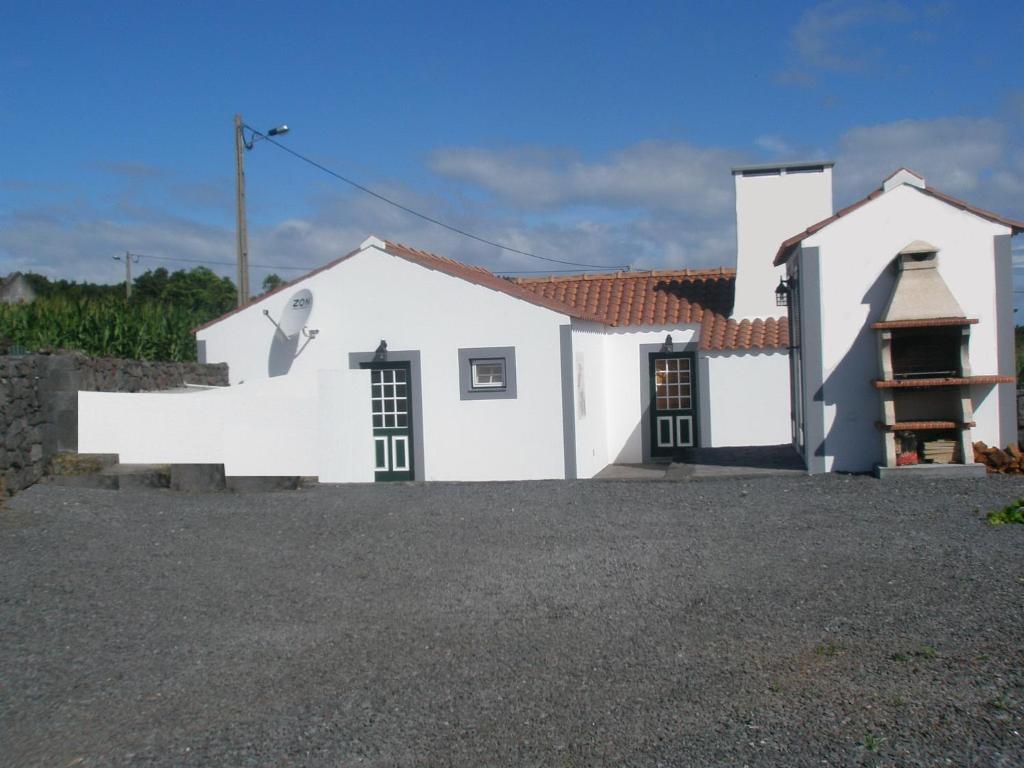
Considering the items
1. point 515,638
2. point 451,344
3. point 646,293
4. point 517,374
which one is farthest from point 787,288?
point 515,638

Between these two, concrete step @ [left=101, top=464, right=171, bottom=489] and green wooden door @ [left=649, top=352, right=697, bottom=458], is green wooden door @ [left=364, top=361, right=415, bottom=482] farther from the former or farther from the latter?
green wooden door @ [left=649, top=352, right=697, bottom=458]

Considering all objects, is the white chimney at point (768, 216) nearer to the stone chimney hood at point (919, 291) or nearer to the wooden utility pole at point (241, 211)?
the stone chimney hood at point (919, 291)

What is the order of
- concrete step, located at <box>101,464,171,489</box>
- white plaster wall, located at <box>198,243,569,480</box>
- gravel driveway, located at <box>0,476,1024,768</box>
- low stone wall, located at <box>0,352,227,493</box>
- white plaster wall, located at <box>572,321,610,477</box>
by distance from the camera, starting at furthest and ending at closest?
white plaster wall, located at <box>572,321,610,477</box>
white plaster wall, located at <box>198,243,569,480</box>
concrete step, located at <box>101,464,171,489</box>
low stone wall, located at <box>0,352,227,493</box>
gravel driveway, located at <box>0,476,1024,768</box>

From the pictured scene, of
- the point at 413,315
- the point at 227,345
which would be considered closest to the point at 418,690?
the point at 413,315

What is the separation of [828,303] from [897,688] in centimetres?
1013

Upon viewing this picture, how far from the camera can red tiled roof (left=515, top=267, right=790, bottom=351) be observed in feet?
62.6

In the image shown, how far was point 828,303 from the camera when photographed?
48.8 feet

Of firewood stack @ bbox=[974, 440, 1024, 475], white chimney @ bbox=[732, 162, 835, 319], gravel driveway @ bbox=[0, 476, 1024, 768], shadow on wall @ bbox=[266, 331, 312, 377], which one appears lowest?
gravel driveway @ bbox=[0, 476, 1024, 768]

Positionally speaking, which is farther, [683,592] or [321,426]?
[321,426]

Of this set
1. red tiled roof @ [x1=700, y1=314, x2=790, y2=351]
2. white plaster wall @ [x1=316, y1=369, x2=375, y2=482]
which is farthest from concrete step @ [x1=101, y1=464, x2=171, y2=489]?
red tiled roof @ [x1=700, y1=314, x2=790, y2=351]

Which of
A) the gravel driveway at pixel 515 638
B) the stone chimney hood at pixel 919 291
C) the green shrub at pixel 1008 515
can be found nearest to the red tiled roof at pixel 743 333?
the stone chimney hood at pixel 919 291

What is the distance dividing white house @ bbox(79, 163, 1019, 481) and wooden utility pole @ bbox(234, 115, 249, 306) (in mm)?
4936

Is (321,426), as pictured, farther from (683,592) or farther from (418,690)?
(418,690)

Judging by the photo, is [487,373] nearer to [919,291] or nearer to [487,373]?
[487,373]
